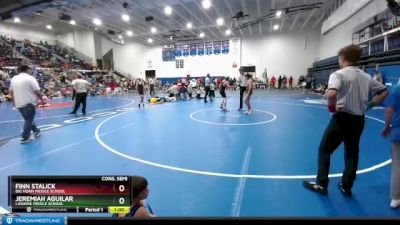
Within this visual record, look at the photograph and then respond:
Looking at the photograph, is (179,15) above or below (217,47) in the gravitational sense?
above

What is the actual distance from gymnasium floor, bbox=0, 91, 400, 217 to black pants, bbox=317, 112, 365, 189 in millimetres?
275

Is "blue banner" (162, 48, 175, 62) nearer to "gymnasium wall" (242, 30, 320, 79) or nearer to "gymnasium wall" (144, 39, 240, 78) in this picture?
"gymnasium wall" (144, 39, 240, 78)

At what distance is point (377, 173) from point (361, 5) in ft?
41.2

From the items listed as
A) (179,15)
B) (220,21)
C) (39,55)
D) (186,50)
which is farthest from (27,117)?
(186,50)

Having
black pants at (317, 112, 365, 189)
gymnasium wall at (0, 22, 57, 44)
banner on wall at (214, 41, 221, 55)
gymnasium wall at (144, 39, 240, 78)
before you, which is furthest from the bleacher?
black pants at (317, 112, 365, 189)

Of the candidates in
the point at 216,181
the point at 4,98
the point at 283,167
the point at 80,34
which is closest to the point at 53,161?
the point at 216,181

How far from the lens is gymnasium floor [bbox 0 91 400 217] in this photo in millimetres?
3268

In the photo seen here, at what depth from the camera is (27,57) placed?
1152 inches

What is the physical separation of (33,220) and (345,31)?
891 inches

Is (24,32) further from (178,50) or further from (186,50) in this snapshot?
(186,50)
